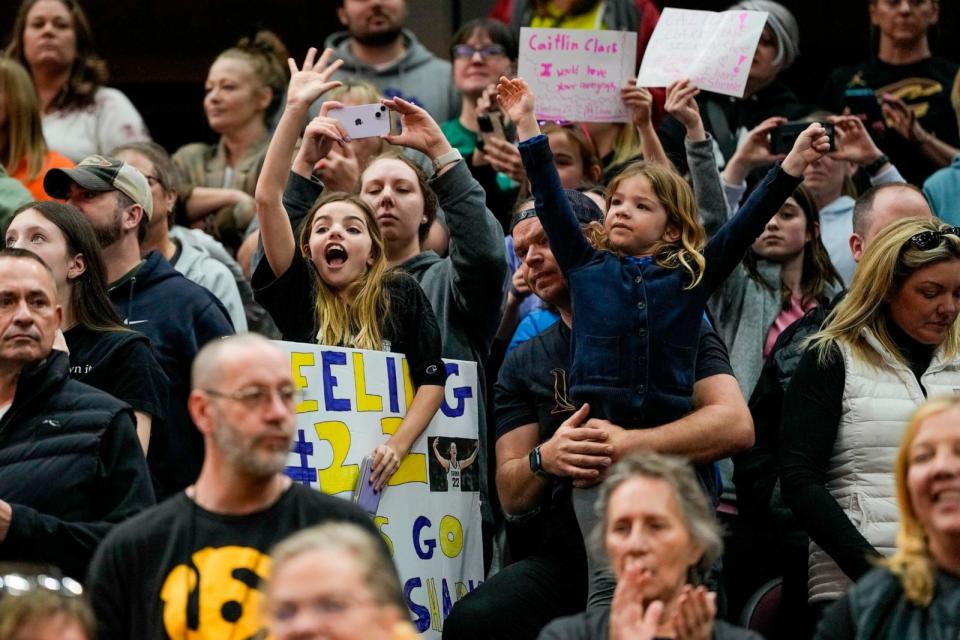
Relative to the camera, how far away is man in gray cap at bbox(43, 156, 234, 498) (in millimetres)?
5824

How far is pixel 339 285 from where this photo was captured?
5992 mm

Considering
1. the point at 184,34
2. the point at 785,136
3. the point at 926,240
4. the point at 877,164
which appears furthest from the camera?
the point at 184,34

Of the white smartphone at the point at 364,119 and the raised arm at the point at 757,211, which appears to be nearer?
the raised arm at the point at 757,211

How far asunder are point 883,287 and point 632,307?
843 mm

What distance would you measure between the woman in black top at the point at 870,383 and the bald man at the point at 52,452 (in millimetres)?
2041

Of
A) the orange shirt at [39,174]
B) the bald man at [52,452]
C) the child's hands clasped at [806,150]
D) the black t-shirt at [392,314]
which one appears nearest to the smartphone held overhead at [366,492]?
the black t-shirt at [392,314]

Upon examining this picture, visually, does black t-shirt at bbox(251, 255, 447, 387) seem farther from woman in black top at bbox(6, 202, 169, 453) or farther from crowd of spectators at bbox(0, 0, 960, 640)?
woman in black top at bbox(6, 202, 169, 453)

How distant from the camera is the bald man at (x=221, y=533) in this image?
4.27 metres

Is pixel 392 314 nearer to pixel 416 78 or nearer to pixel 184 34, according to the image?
pixel 416 78

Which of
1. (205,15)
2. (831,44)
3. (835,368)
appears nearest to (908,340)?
(835,368)

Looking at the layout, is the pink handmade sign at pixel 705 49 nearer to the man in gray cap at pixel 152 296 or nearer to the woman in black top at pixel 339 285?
the woman in black top at pixel 339 285

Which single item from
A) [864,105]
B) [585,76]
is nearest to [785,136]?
[585,76]

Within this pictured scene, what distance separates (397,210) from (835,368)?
1.78 m

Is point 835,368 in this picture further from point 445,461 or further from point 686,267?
point 445,461
